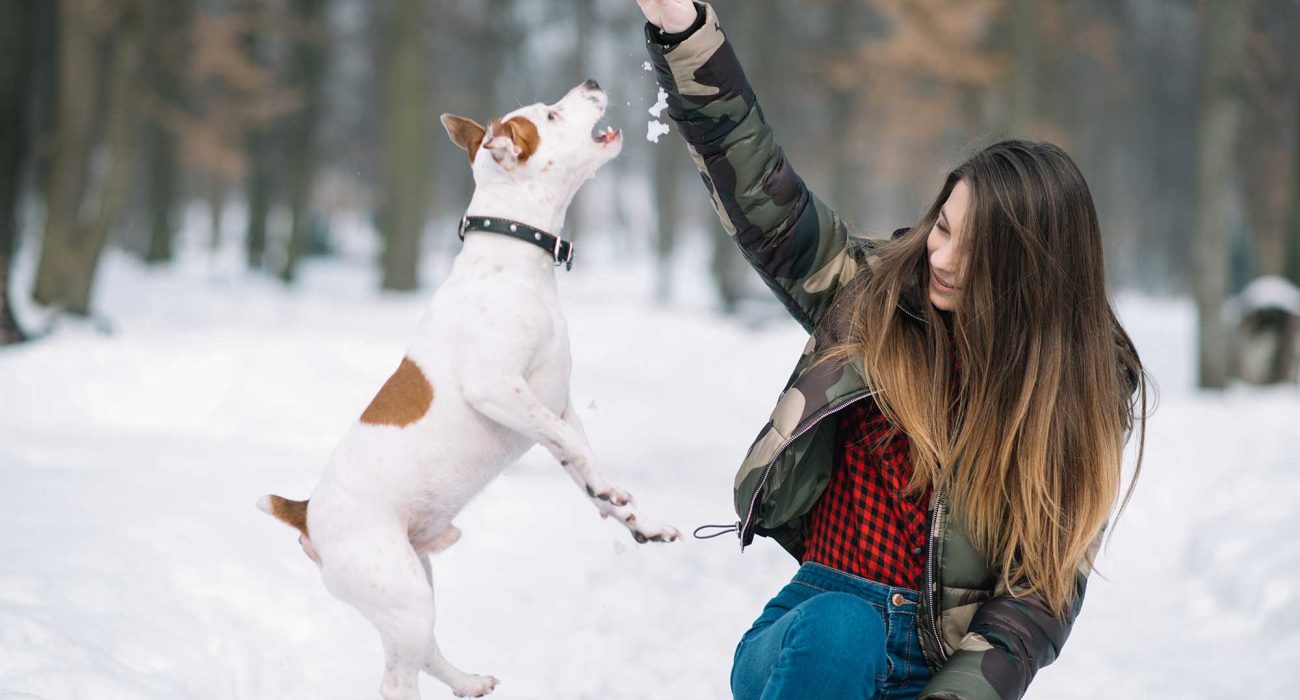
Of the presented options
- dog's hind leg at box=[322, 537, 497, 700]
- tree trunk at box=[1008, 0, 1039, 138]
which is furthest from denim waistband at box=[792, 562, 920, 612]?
tree trunk at box=[1008, 0, 1039, 138]

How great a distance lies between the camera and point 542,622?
4.56 metres

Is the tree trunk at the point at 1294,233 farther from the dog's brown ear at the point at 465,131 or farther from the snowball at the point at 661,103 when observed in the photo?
the dog's brown ear at the point at 465,131

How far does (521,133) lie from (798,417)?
0.96 metres

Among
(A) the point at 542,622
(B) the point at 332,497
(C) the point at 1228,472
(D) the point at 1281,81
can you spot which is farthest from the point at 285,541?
(D) the point at 1281,81

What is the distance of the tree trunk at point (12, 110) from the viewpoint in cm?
904

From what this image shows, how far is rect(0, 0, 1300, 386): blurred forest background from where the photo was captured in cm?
1107

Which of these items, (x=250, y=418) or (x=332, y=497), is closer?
(x=332, y=497)

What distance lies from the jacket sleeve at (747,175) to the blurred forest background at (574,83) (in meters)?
6.30

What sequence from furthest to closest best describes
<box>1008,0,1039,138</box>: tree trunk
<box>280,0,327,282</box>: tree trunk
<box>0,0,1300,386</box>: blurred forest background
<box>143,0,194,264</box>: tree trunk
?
<box>280,0,327,282</box>: tree trunk < <box>143,0,194,264</box>: tree trunk < <box>1008,0,1039,138</box>: tree trunk < <box>0,0,1300,386</box>: blurred forest background

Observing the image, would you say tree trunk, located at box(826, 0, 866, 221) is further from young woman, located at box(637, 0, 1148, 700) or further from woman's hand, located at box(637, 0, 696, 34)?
woman's hand, located at box(637, 0, 696, 34)

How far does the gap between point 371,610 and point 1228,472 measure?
20.8ft

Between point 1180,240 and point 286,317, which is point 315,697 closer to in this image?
point 286,317

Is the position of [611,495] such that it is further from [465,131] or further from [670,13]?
[670,13]

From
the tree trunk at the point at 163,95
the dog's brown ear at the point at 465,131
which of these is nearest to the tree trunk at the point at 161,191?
the tree trunk at the point at 163,95
